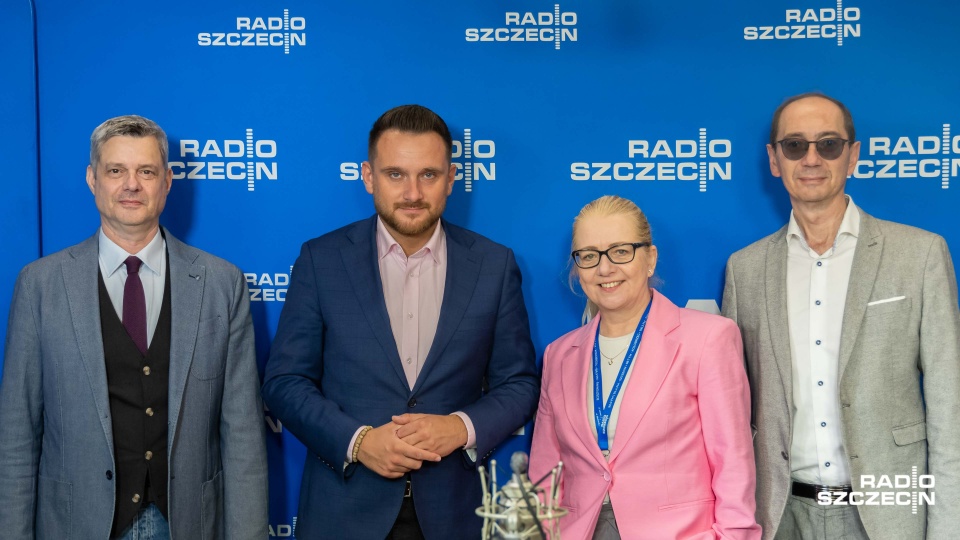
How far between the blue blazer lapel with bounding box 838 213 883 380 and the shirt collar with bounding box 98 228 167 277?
208 cm

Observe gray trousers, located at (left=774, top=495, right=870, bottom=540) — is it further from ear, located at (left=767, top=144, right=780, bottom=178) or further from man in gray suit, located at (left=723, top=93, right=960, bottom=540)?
ear, located at (left=767, top=144, right=780, bottom=178)

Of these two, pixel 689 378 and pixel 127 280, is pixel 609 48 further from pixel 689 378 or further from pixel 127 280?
pixel 127 280

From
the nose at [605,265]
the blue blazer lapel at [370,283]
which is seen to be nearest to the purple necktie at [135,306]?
the blue blazer lapel at [370,283]

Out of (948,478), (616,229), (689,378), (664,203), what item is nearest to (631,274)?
(616,229)

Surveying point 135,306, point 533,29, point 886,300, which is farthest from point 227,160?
point 886,300

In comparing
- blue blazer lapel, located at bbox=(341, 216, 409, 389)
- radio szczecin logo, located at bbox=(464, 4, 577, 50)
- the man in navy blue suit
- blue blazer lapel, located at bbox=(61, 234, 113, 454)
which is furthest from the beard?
blue blazer lapel, located at bbox=(61, 234, 113, 454)

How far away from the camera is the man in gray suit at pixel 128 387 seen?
2832 mm

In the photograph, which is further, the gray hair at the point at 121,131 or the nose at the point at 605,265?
the gray hair at the point at 121,131

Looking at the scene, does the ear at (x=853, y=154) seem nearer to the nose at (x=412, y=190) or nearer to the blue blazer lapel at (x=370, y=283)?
the nose at (x=412, y=190)

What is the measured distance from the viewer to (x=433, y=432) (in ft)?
9.11

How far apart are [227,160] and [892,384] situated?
2314 mm

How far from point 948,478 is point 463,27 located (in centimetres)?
213

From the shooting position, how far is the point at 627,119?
3.41 m

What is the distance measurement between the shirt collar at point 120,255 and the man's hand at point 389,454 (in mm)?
872
